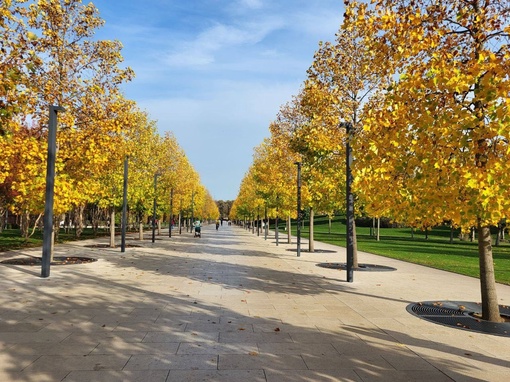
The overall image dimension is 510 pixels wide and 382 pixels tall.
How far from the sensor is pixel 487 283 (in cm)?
814

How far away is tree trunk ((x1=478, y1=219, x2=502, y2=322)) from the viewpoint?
8109 mm

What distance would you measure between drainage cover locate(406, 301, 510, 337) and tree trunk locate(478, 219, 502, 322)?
0.20m

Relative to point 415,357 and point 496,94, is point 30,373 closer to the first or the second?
point 415,357

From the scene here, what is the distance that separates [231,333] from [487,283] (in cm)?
516

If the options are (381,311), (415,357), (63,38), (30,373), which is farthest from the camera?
(63,38)

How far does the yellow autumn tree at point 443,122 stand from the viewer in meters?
6.32

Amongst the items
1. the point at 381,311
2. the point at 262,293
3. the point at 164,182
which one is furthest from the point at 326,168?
the point at 164,182

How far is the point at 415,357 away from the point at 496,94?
155 inches

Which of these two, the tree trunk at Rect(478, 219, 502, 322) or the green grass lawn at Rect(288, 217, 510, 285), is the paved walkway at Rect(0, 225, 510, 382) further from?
the green grass lawn at Rect(288, 217, 510, 285)

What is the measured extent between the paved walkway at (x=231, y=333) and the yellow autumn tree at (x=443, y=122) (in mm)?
2232

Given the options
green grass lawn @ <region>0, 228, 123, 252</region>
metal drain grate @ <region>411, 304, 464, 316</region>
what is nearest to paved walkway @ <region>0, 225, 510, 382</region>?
metal drain grate @ <region>411, 304, 464, 316</region>

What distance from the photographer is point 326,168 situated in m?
16.8

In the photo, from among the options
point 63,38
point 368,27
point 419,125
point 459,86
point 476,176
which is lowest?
point 476,176

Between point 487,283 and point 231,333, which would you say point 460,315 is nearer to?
point 487,283
